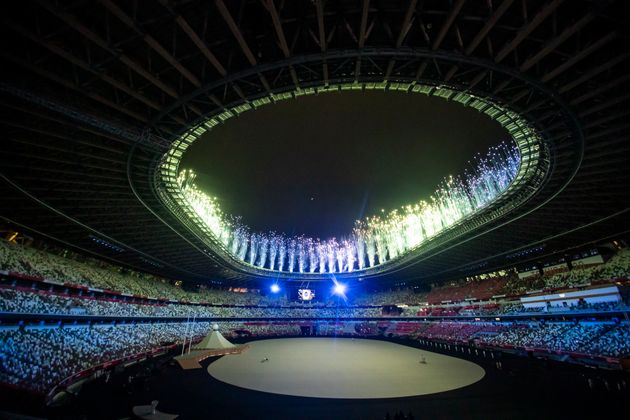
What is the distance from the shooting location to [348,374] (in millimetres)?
25125

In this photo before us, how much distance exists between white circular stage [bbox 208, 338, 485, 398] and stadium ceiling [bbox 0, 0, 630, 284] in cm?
1759

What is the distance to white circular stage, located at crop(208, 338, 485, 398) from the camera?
19812mm

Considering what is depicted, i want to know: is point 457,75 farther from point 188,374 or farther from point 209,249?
point 209,249

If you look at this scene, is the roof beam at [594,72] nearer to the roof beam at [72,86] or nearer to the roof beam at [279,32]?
the roof beam at [279,32]

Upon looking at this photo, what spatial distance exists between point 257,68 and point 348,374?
2541 centimetres

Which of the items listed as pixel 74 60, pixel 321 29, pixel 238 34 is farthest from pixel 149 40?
pixel 321 29

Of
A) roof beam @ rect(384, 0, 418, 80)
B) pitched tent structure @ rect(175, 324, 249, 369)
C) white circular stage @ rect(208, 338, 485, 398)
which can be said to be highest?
roof beam @ rect(384, 0, 418, 80)

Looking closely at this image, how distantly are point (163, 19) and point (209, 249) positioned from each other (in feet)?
110

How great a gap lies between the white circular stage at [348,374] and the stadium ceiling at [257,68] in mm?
17591

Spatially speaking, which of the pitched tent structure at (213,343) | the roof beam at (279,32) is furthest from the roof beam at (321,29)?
the pitched tent structure at (213,343)

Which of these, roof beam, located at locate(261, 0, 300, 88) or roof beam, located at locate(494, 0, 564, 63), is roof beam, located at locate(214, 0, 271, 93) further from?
roof beam, located at locate(494, 0, 564, 63)

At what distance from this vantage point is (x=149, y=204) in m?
24.7

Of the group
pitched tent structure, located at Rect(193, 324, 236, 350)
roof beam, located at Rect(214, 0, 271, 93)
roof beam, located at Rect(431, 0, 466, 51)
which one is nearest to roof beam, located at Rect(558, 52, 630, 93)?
roof beam, located at Rect(431, 0, 466, 51)

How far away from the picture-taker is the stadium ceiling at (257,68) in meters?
9.78
